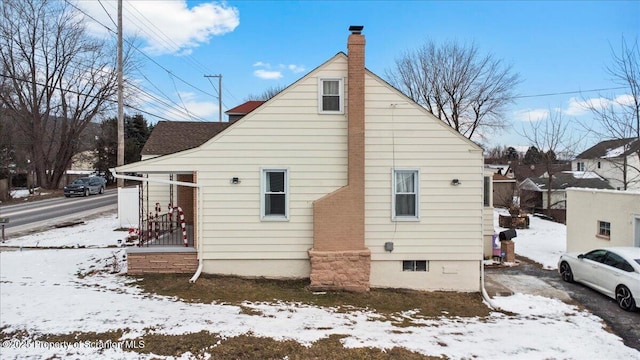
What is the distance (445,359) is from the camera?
17.5 ft

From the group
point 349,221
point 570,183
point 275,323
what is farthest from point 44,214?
point 570,183

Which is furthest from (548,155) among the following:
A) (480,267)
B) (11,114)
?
(11,114)

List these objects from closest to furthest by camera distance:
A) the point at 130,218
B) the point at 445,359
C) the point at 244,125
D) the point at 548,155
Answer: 1. the point at 445,359
2. the point at 244,125
3. the point at 130,218
4. the point at 548,155

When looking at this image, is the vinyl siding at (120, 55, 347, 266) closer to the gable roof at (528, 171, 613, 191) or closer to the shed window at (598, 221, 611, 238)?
the shed window at (598, 221, 611, 238)

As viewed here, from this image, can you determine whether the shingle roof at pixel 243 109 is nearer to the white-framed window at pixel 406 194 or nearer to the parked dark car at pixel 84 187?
the white-framed window at pixel 406 194

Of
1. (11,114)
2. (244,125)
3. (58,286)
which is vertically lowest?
(58,286)

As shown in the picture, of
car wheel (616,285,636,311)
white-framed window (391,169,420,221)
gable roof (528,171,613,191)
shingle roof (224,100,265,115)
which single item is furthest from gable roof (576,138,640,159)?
shingle roof (224,100,265,115)

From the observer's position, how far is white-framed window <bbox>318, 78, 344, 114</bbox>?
371 inches

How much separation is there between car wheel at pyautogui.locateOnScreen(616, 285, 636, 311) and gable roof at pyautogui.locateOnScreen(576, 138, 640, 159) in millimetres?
13325

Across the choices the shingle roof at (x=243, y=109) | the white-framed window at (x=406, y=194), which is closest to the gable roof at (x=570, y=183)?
the shingle roof at (x=243, y=109)

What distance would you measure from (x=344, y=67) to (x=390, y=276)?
5426 mm

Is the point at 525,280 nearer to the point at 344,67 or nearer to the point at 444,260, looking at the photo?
the point at 444,260

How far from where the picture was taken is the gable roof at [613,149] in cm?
1956

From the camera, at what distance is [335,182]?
9.41m
